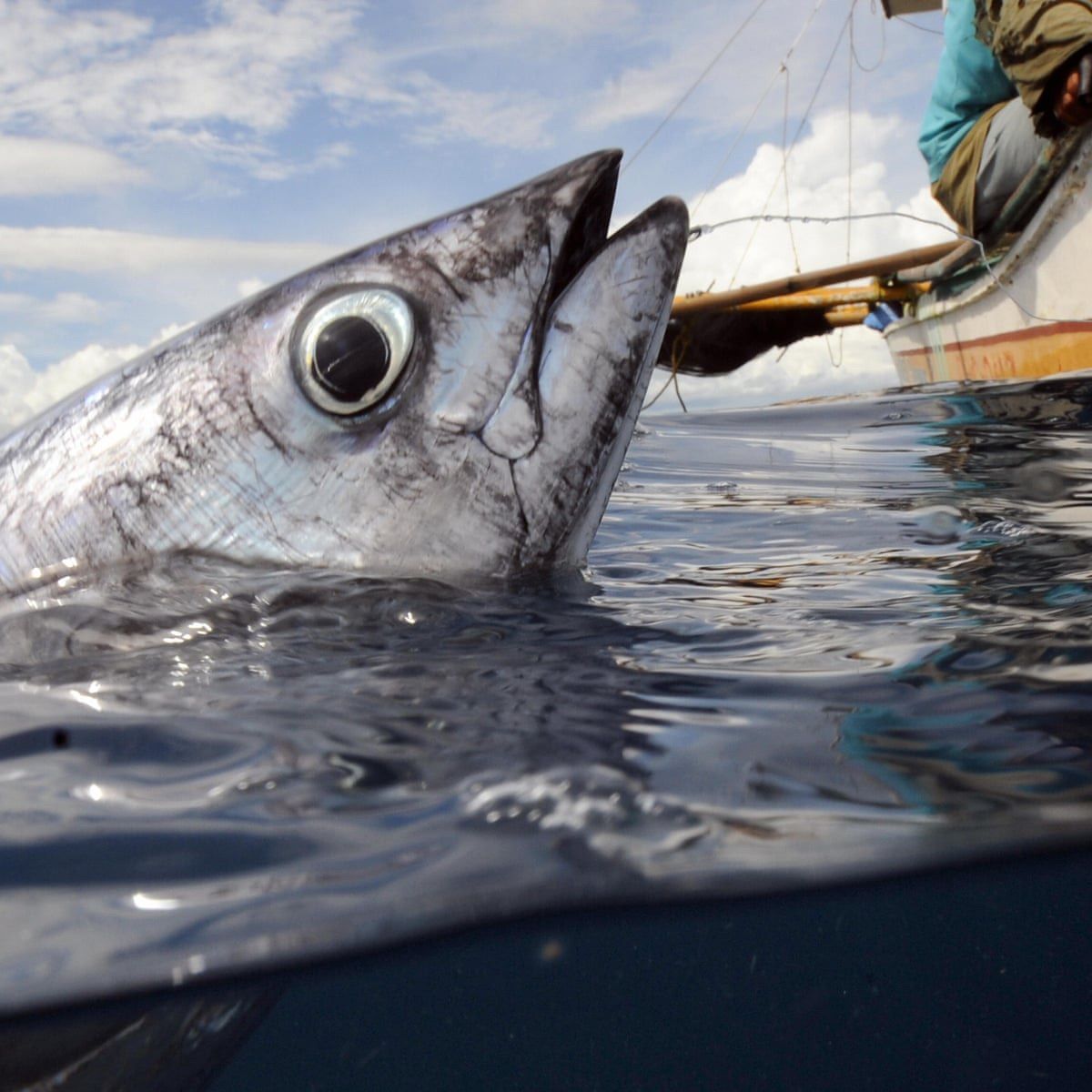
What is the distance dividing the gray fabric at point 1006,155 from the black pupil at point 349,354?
21.6 feet

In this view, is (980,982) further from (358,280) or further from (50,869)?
(358,280)

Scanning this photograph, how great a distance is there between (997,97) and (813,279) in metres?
2.09

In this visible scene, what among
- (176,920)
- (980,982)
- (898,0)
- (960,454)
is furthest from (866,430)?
(898,0)

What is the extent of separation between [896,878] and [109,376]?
1595mm

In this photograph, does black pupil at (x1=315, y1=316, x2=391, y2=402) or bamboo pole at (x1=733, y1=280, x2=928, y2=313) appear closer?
black pupil at (x1=315, y1=316, x2=391, y2=402)

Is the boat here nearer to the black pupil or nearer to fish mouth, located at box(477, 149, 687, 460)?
fish mouth, located at box(477, 149, 687, 460)

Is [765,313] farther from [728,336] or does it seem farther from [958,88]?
[958,88]

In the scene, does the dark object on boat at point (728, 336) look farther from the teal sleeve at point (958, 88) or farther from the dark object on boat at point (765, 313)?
the teal sleeve at point (958, 88)

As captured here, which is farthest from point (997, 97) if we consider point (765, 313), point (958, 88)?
point (765, 313)

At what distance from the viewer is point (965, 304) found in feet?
30.7

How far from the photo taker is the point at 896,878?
123 cm

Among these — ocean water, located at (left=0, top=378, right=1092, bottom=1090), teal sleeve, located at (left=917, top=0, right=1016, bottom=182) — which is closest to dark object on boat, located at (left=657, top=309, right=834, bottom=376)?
teal sleeve, located at (left=917, top=0, right=1016, bottom=182)

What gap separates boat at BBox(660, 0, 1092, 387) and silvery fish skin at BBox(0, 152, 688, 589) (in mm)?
5746

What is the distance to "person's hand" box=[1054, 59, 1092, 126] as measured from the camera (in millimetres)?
5844
